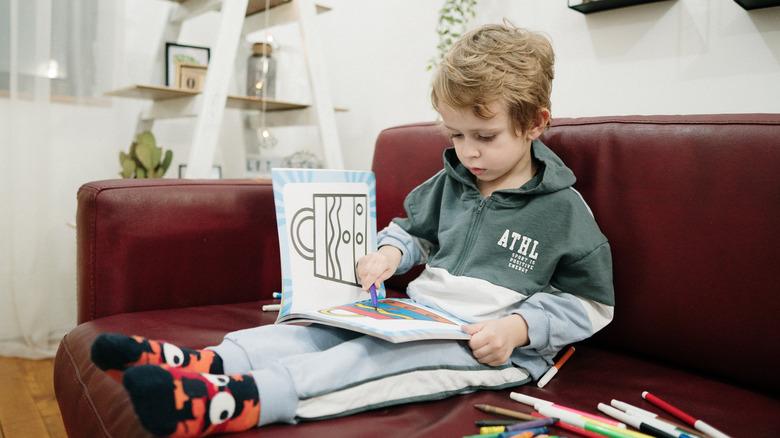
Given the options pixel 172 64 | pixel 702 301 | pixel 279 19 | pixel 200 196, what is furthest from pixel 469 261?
pixel 172 64

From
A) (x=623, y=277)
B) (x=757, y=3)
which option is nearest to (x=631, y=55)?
(x=757, y=3)

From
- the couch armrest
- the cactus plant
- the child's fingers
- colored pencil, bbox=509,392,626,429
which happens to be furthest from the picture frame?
colored pencil, bbox=509,392,626,429

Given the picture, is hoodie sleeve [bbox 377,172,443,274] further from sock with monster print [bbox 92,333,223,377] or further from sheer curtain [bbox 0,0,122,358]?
sheer curtain [bbox 0,0,122,358]

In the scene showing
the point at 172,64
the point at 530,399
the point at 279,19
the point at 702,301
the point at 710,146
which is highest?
the point at 279,19

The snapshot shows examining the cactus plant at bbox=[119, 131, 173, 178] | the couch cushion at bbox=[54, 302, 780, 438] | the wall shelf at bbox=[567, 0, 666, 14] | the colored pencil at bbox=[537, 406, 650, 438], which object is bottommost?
the couch cushion at bbox=[54, 302, 780, 438]

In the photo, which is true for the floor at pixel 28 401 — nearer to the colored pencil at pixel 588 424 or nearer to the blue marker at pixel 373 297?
the blue marker at pixel 373 297

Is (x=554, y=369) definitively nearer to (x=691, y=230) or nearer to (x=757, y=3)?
(x=691, y=230)

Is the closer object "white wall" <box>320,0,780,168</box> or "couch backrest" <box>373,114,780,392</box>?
"couch backrest" <box>373,114,780,392</box>

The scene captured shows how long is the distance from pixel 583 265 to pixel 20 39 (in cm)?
171

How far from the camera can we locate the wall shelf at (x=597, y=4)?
1.19 metres

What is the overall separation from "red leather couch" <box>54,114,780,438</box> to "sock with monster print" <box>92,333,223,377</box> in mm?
79

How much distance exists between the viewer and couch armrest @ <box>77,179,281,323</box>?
3.34ft

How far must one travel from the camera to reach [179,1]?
1789mm

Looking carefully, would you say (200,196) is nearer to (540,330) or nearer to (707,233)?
(540,330)
